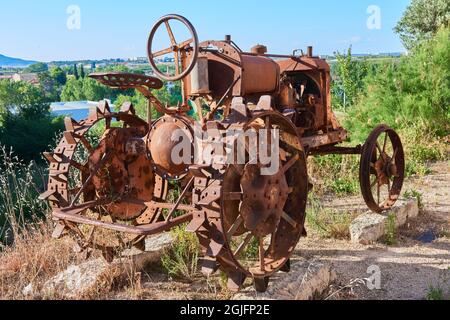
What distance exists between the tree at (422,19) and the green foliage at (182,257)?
16992 mm

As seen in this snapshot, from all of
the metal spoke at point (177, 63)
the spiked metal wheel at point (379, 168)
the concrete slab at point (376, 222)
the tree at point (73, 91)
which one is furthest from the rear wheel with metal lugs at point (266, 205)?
the tree at point (73, 91)

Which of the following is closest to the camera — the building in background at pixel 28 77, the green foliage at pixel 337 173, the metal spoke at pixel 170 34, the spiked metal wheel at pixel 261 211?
the spiked metal wheel at pixel 261 211

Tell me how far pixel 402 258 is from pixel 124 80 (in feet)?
9.99

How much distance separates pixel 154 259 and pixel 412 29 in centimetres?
2028

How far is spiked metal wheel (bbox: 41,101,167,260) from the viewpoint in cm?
347

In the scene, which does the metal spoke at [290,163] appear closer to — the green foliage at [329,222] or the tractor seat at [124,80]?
the tractor seat at [124,80]

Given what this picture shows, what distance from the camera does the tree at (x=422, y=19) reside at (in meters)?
19.1

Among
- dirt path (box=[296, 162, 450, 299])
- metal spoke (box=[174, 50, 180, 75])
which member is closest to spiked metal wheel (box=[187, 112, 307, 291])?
dirt path (box=[296, 162, 450, 299])

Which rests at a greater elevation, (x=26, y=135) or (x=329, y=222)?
(x=26, y=135)

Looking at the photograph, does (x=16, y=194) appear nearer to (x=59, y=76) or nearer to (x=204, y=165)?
(x=204, y=165)

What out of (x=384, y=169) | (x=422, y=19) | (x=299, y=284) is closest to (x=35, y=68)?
(x=422, y=19)

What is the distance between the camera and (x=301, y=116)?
16.6 feet

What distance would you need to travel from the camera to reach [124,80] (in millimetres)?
3348

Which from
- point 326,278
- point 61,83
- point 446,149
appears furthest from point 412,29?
point 61,83
